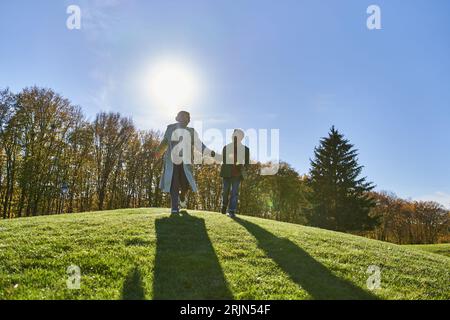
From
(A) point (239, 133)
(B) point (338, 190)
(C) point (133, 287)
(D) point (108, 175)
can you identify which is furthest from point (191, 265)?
(D) point (108, 175)

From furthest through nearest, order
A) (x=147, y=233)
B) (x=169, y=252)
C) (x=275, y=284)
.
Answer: (x=147, y=233) < (x=169, y=252) < (x=275, y=284)

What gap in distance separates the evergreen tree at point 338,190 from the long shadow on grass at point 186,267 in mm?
34611

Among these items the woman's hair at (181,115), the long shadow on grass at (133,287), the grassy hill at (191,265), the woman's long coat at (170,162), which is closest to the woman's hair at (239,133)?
the woman's long coat at (170,162)

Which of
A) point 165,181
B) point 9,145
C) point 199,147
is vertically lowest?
point 165,181

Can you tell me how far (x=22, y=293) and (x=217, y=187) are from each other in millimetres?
54263

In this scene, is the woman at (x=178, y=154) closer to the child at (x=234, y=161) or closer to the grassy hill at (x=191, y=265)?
the child at (x=234, y=161)

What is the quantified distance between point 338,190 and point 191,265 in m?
38.7

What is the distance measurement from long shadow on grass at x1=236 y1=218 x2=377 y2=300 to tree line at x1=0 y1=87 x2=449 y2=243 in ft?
113

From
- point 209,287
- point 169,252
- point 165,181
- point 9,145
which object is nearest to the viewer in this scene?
point 209,287

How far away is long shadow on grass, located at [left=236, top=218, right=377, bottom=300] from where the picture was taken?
5.45m

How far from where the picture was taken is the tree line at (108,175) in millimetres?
38469

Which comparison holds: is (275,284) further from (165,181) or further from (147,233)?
(165,181)

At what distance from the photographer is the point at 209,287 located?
5.31 meters
